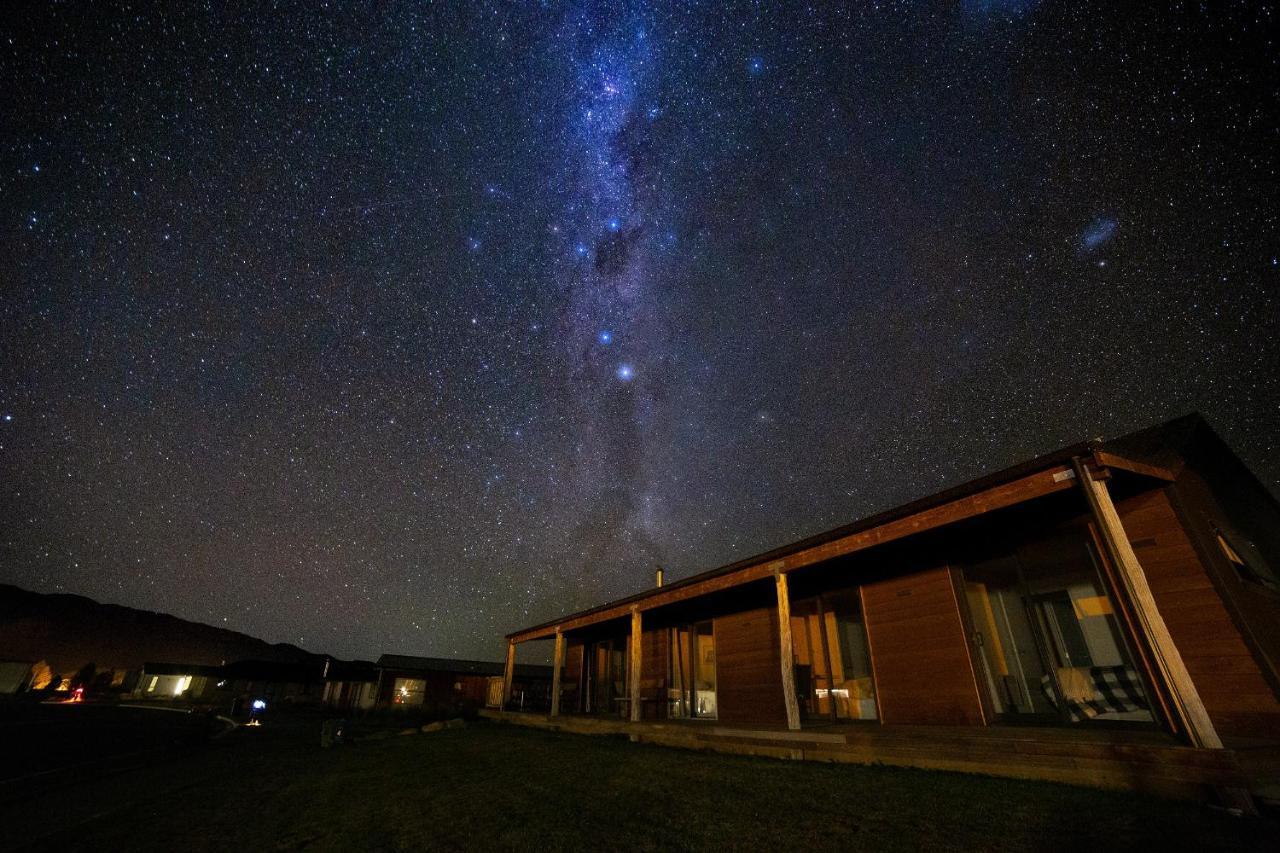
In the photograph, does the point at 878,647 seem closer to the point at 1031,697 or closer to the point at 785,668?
the point at 785,668

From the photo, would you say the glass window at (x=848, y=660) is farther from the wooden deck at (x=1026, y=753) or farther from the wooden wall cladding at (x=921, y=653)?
the wooden deck at (x=1026, y=753)

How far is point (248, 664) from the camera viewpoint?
49844 mm

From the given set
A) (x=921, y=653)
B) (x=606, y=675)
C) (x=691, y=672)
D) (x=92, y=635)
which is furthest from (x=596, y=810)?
(x=92, y=635)

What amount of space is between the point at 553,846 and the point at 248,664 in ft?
205

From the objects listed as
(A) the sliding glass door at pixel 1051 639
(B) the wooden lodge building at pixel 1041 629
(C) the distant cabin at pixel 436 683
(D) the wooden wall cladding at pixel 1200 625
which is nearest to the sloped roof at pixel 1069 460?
(B) the wooden lodge building at pixel 1041 629

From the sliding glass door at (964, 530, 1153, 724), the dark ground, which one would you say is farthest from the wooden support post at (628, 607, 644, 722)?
the sliding glass door at (964, 530, 1153, 724)

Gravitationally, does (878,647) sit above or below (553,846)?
above

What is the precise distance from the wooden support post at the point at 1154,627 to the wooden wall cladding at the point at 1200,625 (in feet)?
6.03

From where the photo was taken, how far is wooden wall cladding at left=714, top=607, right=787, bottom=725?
10938mm

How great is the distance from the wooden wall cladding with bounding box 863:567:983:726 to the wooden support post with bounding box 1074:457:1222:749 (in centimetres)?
304

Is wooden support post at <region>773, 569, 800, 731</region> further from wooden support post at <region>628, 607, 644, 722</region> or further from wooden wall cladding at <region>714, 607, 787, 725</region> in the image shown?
wooden support post at <region>628, 607, 644, 722</region>

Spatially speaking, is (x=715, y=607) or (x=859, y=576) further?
(x=715, y=607)

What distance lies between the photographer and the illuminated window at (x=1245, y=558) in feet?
23.5

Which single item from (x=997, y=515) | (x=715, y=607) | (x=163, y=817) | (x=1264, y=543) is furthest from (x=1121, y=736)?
(x=163, y=817)
